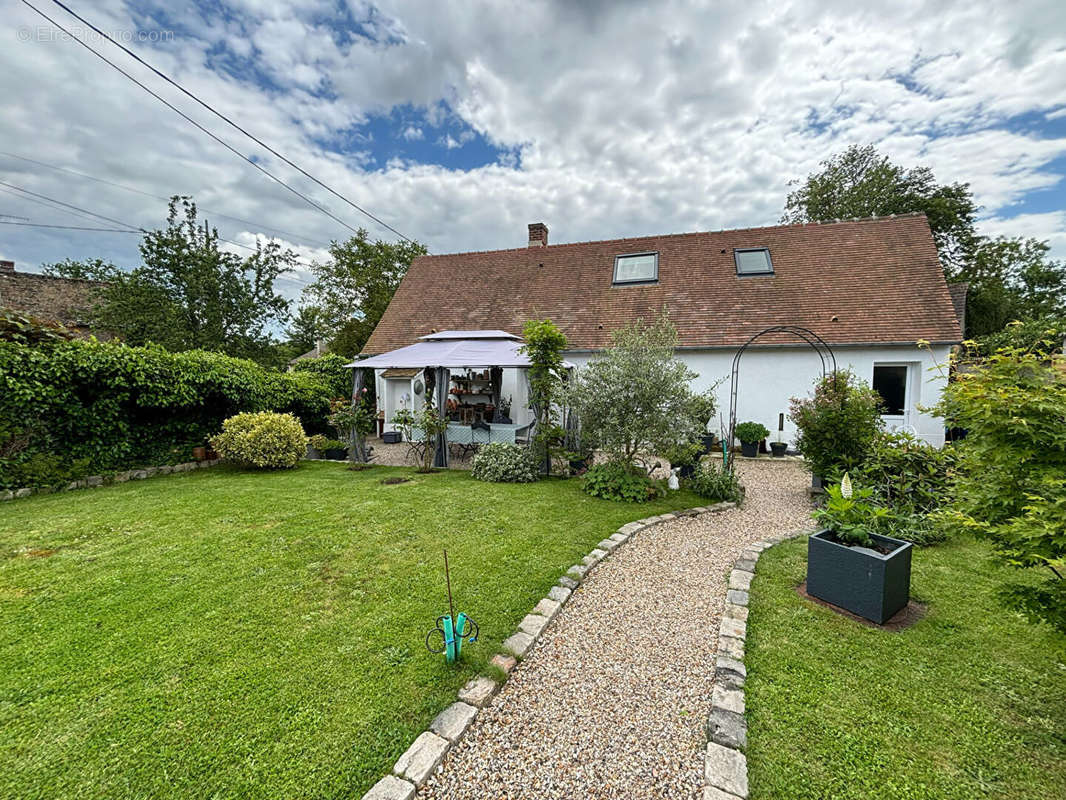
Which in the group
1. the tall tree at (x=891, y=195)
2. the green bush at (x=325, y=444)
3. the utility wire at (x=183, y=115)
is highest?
the tall tree at (x=891, y=195)

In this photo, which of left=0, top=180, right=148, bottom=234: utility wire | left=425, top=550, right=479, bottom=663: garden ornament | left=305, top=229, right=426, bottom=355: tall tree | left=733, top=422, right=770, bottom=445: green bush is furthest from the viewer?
left=305, top=229, right=426, bottom=355: tall tree

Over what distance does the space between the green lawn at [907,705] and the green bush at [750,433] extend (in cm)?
652

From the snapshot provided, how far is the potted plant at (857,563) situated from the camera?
306 centimetres

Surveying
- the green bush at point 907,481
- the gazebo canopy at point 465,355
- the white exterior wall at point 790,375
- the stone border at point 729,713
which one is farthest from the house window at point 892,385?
the stone border at point 729,713

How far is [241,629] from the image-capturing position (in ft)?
9.43

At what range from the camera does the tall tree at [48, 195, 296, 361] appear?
1147 cm

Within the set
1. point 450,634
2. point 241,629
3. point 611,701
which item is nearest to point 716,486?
point 611,701

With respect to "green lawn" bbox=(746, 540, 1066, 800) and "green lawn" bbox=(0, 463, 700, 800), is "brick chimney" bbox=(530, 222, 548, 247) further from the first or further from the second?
"green lawn" bbox=(746, 540, 1066, 800)

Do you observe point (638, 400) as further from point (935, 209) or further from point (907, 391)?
point (935, 209)

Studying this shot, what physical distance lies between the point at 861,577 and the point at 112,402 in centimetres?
1089

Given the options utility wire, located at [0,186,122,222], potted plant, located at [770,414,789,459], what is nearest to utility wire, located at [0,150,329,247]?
utility wire, located at [0,186,122,222]

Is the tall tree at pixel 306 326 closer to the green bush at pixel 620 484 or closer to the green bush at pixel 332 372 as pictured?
the green bush at pixel 332 372

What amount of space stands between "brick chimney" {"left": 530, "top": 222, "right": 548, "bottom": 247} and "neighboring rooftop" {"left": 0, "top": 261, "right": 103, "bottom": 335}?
1749cm

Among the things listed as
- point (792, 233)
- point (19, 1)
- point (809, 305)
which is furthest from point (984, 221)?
point (19, 1)
